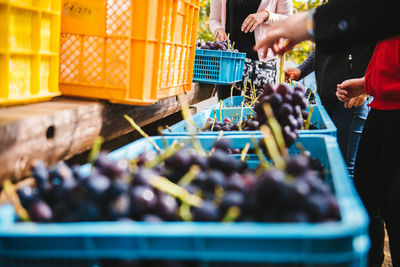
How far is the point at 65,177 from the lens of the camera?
0.95 metres

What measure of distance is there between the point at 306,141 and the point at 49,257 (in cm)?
107

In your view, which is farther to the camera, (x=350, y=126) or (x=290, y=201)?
(x=350, y=126)

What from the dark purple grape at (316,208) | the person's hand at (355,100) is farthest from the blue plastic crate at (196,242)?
the person's hand at (355,100)

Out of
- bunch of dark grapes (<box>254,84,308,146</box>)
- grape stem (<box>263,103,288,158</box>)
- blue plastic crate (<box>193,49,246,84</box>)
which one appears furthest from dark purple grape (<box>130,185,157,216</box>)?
blue plastic crate (<box>193,49,246,84</box>)

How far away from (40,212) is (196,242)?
386 mm

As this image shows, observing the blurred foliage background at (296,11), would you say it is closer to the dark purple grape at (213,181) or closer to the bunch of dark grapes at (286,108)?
the bunch of dark grapes at (286,108)

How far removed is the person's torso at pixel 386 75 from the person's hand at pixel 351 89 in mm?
241

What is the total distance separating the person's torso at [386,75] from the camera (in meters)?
1.70

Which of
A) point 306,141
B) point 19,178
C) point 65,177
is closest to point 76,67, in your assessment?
point 19,178

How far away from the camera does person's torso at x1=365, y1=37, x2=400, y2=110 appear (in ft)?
5.59

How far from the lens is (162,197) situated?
2.94 feet

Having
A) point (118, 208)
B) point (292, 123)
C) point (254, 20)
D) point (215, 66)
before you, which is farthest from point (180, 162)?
point (254, 20)

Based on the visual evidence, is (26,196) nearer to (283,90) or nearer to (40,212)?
(40,212)

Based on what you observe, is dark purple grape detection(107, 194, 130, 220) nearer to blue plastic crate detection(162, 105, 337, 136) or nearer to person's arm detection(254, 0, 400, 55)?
blue plastic crate detection(162, 105, 337, 136)
